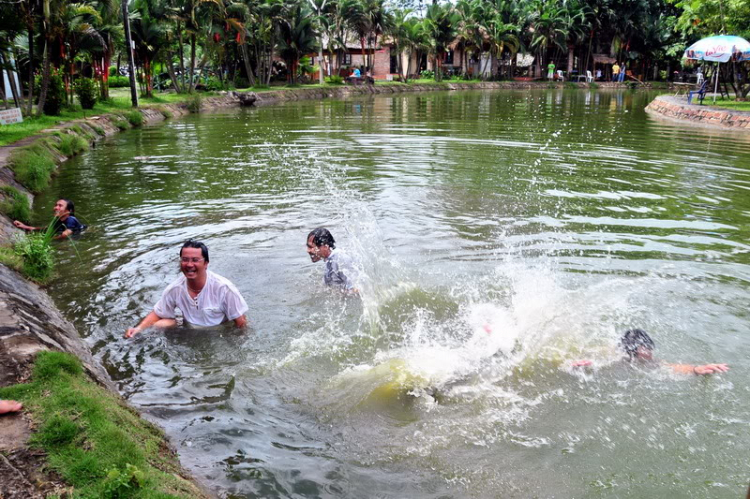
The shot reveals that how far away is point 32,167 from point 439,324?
430 inches

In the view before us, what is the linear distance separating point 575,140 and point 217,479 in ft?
62.2

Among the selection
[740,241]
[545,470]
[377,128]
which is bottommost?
[545,470]

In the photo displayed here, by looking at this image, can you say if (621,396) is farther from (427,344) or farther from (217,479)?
(217,479)

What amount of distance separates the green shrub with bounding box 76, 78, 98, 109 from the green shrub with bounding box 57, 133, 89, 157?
22.4 feet

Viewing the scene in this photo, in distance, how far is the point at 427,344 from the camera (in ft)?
21.7

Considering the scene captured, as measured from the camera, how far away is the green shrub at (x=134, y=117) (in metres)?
25.9

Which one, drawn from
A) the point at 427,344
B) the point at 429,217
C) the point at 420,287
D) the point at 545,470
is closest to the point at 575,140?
the point at 429,217

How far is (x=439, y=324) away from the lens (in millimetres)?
7207

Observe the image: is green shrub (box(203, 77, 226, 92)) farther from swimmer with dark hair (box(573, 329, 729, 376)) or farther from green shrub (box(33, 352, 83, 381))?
swimmer with dark hair (box(573, 329, 729, 376))

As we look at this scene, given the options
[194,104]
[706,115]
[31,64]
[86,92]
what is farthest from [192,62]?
[706,115]

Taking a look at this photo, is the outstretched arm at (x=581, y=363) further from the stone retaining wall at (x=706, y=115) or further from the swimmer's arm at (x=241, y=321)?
the stone retaining wall at (x=706, y=115)

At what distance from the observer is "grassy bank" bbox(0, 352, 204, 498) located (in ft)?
11.5

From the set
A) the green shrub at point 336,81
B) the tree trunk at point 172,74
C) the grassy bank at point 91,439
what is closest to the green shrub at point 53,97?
the tree trunk at point 172,74

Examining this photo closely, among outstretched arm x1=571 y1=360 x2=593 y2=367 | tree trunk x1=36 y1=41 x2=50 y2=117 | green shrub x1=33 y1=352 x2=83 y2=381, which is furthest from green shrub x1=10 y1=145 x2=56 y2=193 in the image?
outstretched arm x1=571 y1=360 x2=593 y2=367
